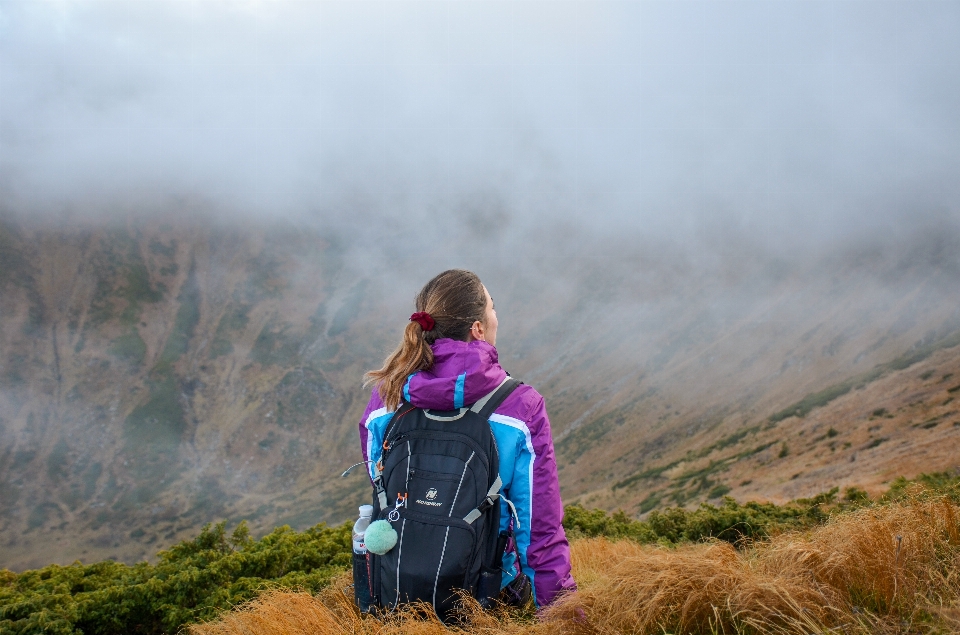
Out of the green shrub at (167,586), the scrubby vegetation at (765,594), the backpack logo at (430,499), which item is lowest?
the green shrub at (167,586)

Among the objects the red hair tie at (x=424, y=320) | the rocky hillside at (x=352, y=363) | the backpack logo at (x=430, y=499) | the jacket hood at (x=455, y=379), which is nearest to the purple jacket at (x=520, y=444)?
the jacket hood at (x=455, y=379)

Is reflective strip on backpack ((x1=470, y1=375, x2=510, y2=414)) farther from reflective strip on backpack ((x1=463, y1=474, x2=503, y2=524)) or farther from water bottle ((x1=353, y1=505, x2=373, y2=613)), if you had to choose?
water bottle ((x1=353, y1=505, x2=373, y2=613))

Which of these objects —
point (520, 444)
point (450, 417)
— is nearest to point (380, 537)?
point (450, 417)

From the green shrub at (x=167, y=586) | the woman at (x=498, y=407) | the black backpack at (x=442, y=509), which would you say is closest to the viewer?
the black backpack at (x=442, y=509)

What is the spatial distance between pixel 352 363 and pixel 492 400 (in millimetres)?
111827

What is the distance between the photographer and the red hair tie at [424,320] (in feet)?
10.2

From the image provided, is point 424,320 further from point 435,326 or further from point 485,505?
point 485,505

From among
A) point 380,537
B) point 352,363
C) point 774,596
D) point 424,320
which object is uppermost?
point 424,320

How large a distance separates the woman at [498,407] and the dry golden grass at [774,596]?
269mm

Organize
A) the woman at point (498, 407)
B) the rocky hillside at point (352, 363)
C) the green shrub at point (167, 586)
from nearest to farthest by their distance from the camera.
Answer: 1. the woman at point (498, 407)
2. the green shrub at point (167, 586)
3. the rocky hillside at point (352, 363)

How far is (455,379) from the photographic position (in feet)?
9.29

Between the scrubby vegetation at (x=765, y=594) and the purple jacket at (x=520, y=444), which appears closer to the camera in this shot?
the scrubby vegetation at (x=765, y=594)

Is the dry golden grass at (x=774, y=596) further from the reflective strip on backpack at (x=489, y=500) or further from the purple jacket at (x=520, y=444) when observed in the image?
the reflective strip on backpack at (x=489, y=500)

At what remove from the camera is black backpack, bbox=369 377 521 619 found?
276cm
